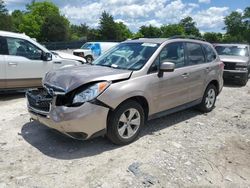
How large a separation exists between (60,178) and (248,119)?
4.74m

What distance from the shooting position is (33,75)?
839 cm

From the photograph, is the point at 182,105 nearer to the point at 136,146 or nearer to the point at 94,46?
the point at 136,146

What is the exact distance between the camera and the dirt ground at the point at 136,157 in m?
3.98

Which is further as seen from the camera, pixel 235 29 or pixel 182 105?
pixel 235 29

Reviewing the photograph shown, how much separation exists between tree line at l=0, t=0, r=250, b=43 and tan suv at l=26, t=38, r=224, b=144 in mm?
46998

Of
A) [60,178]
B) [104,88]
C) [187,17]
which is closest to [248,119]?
[104,88]

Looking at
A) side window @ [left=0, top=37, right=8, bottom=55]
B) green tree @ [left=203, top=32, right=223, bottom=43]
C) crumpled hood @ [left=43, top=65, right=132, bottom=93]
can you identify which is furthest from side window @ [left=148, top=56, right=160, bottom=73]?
green tree @ [left=203, top=32, right=223, bottom=43]

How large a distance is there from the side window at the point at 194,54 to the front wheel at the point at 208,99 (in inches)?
29.0

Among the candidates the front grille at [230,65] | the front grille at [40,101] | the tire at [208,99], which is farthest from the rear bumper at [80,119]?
the front grille at [230,65]

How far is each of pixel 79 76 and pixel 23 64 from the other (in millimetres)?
3968

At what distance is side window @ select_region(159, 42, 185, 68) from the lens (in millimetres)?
5692

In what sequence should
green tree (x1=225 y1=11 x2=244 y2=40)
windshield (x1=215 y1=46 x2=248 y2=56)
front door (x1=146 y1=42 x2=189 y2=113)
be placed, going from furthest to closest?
green tree (x1=225 y1=11 x2=244 y2=40)
windshield (x1=215 y1=46 x2=248 y2=56)
front door (x1=146 y1=42 x2=189 y2=113)

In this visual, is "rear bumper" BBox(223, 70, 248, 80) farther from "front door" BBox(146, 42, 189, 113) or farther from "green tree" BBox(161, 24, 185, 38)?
"green tree" BBox(161, 24, 185, 38)

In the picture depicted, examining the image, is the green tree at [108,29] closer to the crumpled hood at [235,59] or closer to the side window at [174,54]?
the crumpled hood at [235,59]
